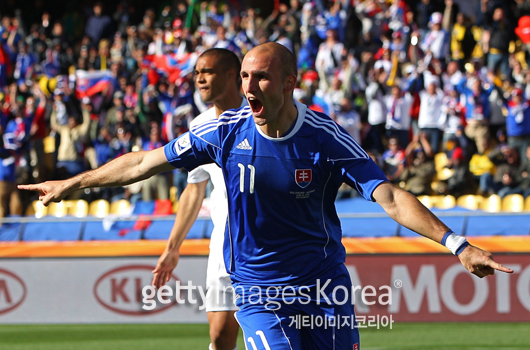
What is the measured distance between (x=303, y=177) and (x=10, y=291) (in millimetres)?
7977

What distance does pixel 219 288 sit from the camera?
5.50 metres

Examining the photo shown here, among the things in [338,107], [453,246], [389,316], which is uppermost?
[338,107]

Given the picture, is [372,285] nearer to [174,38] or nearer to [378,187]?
[378,187]

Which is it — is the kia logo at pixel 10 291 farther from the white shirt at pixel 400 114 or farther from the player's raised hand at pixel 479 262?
the player's raised hand at pixel 479 262

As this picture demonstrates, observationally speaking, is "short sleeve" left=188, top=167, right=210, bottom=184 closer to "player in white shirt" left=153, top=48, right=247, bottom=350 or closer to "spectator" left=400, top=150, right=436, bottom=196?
"player in white shirt" left=153, top=48, right=247, bottom=350

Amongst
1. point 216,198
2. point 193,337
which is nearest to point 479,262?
point 216,198

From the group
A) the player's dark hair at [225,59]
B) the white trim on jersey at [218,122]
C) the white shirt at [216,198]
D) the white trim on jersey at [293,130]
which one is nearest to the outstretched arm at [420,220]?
the white trim on jersey at [293,130]

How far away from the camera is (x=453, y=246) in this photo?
3408 mm

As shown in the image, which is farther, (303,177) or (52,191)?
(52,191)

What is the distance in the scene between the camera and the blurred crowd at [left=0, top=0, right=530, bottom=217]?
13094 millimetres

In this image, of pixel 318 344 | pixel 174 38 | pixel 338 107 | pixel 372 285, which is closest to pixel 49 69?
pixel 174 38

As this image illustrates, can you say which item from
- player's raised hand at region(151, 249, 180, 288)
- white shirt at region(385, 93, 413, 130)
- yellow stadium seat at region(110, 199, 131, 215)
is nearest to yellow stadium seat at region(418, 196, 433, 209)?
white shirt at region(385, 93, 413, 130)

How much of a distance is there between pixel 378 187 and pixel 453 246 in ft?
1.74

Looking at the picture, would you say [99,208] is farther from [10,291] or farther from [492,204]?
[492,204]
